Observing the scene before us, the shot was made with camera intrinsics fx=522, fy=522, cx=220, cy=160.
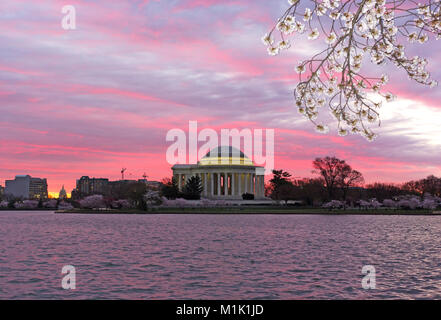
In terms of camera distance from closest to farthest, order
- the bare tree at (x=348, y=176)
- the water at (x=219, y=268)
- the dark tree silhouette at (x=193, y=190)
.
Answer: the water at (x=219, y=268) < the bare tree at (x=348, y=176) < the dark tree silhouette at (x=193, y=190)

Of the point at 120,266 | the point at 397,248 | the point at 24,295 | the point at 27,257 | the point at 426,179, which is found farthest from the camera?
the point at 426,179

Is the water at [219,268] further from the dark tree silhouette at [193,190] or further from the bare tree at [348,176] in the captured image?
the dark tree silhouette at [193,190]

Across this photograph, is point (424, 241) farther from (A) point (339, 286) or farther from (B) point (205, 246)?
(A) point (339, 286)

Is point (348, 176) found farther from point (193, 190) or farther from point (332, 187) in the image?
point (193, 190)

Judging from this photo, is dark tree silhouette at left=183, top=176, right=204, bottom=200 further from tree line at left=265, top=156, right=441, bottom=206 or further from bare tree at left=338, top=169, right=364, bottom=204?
bare tree at left=338, top=169, right=364, bottom=204

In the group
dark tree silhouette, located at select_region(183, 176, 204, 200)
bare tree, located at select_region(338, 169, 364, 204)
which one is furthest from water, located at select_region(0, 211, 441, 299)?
dark tree silhouette, located at select_region(183, 176, 204, 200)

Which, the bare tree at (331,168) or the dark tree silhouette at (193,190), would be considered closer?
the bare tree at (331,168)

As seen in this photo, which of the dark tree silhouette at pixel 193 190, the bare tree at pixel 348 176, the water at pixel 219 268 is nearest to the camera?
the water at pixel 219 268

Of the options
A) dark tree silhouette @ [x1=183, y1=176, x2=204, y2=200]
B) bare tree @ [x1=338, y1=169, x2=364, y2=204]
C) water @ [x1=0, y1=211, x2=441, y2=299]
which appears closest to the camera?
water @ [x1=0, y1=211, x2=441, y2=299]

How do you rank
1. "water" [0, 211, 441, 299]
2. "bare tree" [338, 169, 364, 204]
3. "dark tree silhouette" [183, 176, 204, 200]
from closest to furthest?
"water" [0, 211, 441, 299] < "bare tree" [338, 169, 364, 204] < "dark tree silhouette" [183, 176, 204, 200]

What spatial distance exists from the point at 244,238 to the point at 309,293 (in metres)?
30.2

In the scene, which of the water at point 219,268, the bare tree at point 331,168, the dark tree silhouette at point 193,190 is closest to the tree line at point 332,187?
the bare tree at point 331,168
